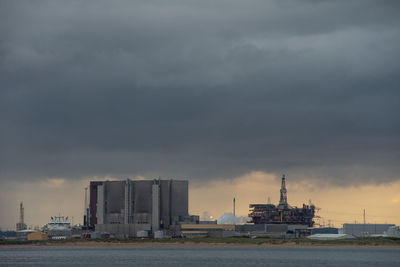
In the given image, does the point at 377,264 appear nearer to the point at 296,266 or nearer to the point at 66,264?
the point at 296,266

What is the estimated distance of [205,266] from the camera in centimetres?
14012

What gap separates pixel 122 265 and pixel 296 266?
123ft

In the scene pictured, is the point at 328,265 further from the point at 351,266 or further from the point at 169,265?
the point at 169,265

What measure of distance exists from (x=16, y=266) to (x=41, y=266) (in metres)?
5.24

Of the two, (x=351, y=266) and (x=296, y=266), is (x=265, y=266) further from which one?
(x=351, y=266)

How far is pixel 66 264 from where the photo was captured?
149500 mm

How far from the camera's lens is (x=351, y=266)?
143 m

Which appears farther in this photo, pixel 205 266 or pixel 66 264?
pixel 66 264

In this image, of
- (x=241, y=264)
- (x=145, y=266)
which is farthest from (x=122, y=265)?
(x=241, y=264)

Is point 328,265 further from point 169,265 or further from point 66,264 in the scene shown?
point 66,264

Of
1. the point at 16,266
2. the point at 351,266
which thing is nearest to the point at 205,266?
the point at 351,266

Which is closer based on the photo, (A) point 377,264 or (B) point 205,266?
(B) point 205,266

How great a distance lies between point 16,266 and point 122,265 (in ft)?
72.9

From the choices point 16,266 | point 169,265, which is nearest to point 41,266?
point 16,266
